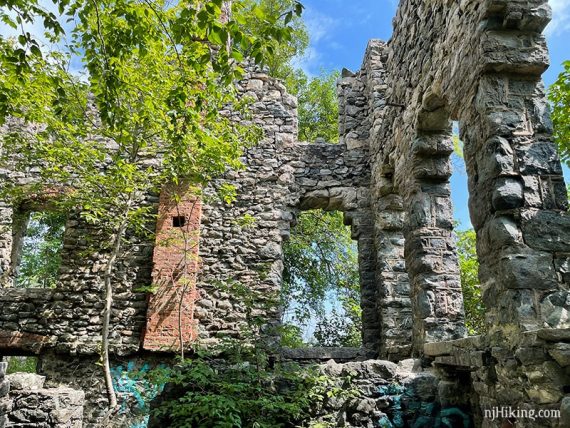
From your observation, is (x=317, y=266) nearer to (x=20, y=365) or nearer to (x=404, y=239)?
(x=404, y=239)

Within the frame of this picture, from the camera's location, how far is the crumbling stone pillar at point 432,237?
490 centimetres

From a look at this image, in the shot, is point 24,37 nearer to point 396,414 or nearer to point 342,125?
point 396,414

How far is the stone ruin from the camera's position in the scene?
10.3 feet

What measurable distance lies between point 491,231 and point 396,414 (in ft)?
5.91

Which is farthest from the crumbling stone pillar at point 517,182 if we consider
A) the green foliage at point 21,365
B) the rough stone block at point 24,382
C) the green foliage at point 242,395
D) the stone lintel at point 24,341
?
the green foliage at point 21,365

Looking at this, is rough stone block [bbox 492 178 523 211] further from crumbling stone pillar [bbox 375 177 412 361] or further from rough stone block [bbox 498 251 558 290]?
crumbling stone pillar [bbox 375 177 412 361]

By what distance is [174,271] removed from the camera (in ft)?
22.3

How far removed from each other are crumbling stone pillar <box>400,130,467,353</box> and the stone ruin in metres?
0.02

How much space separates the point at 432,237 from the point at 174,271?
3.80 meters

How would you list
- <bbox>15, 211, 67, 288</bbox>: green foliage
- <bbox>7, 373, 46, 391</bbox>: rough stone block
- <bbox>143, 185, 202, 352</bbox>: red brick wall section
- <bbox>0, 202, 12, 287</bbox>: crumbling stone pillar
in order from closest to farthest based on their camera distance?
<bbox>7, 373, 46, 391</bbox>: rough stone block, <bbox>143, 185, 202, 352</bbox>: red brick wall section, <bbox>0, 202, 12, 287</bbox>: crumbling stone pillar, <bbox>15, 211, 67, 288</bbox>: green foliage

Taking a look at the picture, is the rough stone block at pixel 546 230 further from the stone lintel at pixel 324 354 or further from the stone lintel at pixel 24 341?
the stone lintel at pixel 24 341

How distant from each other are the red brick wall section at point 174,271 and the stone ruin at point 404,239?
0.10ft

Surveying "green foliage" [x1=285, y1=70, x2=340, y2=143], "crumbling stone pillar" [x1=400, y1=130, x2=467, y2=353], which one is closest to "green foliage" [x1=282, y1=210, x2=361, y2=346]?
"green foliage" [x1=285, y1=70, x2=340, y2=143]

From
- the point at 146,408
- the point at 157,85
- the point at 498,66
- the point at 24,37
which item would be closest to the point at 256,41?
the point at 24,37
